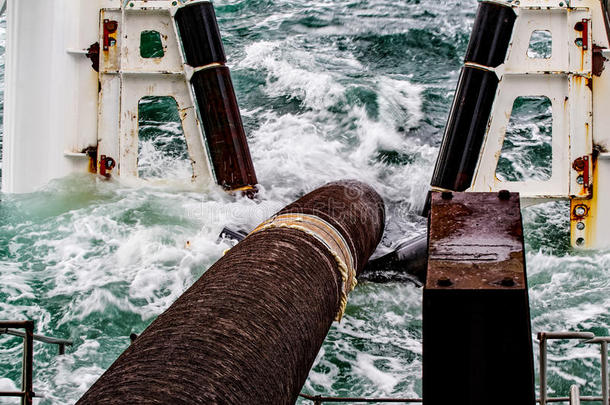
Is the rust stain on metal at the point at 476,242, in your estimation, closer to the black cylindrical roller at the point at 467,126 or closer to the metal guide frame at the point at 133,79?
the black cylindrical roller at the point at 467,126

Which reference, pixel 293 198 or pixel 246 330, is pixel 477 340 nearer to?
pixel 246 330

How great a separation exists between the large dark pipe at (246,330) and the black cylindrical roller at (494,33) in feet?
8.81

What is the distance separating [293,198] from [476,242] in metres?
4.17

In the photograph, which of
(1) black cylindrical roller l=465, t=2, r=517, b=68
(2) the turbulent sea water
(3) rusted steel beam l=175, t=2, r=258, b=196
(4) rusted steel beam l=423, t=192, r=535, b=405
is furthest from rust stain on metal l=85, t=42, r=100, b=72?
(4) rusted steel beam l=423, t=192, r=535, b=405

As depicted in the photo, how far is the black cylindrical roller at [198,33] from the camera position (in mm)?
5699

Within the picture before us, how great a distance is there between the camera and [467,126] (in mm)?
5543

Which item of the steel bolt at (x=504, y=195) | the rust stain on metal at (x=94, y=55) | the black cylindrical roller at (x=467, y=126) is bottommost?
the steel bolt at (x=504, y=195)

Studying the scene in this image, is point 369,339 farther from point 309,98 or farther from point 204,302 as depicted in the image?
point 309,98

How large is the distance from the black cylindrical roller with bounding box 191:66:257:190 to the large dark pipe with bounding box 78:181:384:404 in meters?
2.34

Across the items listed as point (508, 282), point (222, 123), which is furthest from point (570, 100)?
point (508, 282)

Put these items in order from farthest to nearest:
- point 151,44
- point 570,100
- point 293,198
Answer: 1. point 151,44
2. point 293,198
3. point 570,100

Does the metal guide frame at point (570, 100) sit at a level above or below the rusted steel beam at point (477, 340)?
above

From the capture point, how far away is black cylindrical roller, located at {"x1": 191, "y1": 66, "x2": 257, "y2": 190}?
5691mm

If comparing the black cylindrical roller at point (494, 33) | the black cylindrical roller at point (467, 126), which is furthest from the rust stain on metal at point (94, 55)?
the black cylindrical roller at point (494, 33)
